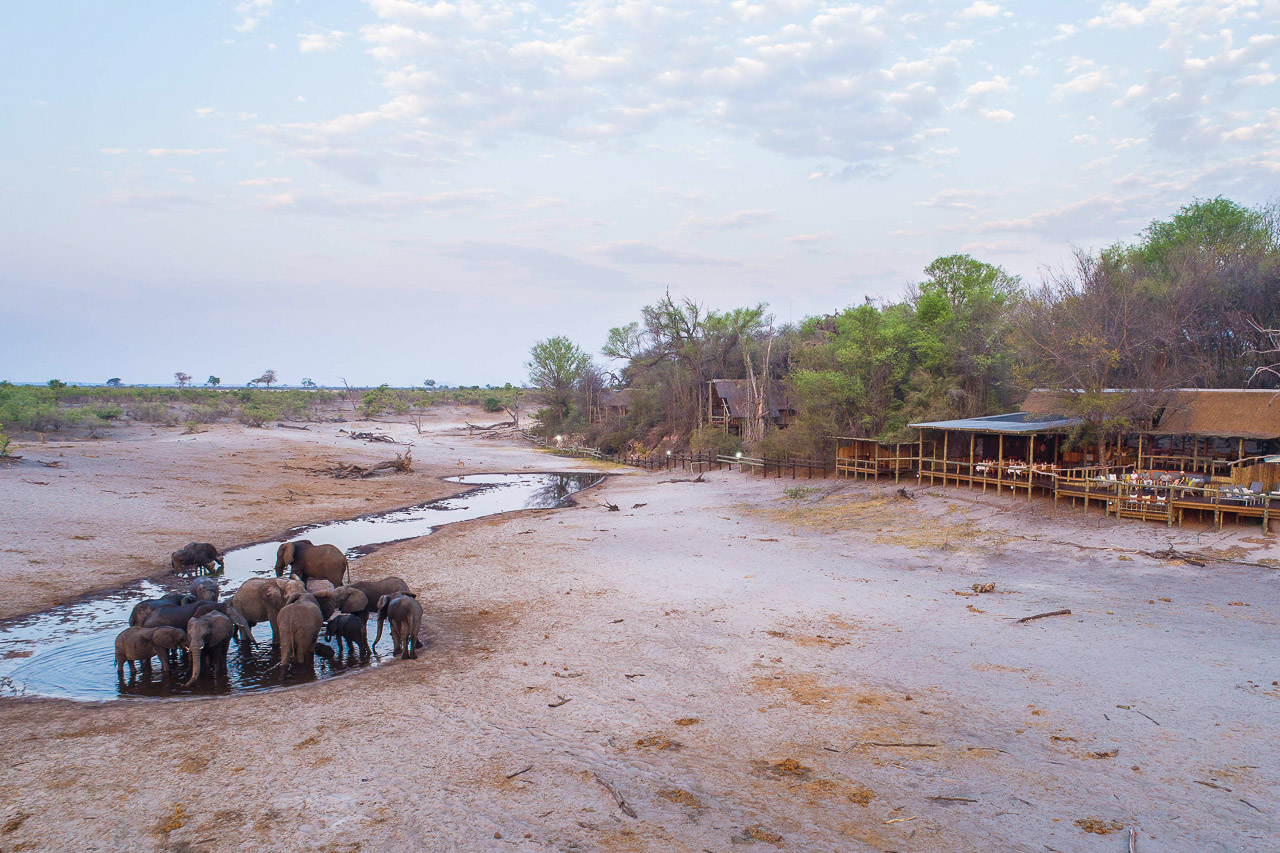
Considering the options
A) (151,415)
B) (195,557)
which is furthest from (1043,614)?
(151,415)

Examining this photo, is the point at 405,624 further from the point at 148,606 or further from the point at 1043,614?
the point at 1043,614

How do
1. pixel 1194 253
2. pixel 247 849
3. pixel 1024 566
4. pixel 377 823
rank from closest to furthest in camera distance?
pixel 247 849 → pixel 377 823 → pixel 1024 566 → pixel 1194 253

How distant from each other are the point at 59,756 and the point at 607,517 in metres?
17.4

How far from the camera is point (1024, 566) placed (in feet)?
50.6

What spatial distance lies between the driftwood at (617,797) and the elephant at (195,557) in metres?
12.2

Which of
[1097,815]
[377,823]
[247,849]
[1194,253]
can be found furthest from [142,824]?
[1194,253]

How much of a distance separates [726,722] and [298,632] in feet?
19.6

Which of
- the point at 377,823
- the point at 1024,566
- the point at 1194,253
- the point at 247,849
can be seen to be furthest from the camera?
the point at 1194,253

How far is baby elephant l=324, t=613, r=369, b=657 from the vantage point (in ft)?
32.4

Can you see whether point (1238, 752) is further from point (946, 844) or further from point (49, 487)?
point (49, 487)

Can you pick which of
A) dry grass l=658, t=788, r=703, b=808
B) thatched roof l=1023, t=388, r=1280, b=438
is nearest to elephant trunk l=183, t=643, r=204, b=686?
dry grass l=658, t=788, r=703, b=808

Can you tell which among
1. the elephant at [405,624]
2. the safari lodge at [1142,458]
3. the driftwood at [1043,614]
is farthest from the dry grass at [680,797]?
the safari lodge at [1142,458]

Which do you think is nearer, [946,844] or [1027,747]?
[946,844]

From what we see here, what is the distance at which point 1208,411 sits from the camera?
20453 mm
